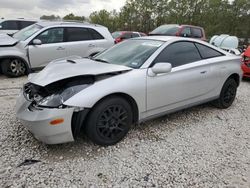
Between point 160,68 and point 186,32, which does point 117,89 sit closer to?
point 160,68

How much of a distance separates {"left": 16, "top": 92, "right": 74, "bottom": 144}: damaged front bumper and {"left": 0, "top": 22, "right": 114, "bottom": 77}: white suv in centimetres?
422

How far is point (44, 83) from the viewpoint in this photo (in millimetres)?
2682

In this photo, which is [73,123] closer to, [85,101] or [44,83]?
[85,101]

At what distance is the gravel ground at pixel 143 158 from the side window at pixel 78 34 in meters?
3.77

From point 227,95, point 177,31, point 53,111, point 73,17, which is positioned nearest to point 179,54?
point 227,95

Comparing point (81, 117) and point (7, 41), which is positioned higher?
point (7, 41)

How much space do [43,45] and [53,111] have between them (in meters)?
4.56

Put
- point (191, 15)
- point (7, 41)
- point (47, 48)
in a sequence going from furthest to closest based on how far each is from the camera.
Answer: point (191, 15) < point (47, 48) < point (7, 41)

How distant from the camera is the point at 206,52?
13.4 ft

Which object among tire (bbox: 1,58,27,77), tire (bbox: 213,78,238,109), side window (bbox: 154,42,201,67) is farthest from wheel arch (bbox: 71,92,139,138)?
tire (bbox: 1,58,27,77)

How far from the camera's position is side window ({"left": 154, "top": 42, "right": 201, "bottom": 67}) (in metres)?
3.43

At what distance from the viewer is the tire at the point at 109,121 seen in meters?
2.76

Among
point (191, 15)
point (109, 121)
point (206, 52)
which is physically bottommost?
point (109, 121)

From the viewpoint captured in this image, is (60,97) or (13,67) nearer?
(60,97)
